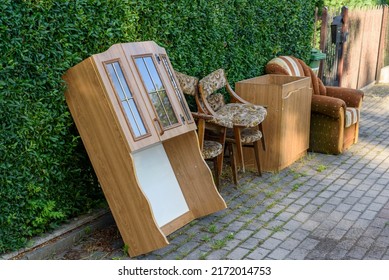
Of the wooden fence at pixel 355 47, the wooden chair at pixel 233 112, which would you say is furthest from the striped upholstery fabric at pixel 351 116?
the wooden fence at pixel 355 47

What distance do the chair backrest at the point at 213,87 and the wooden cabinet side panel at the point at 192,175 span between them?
90 centimetres

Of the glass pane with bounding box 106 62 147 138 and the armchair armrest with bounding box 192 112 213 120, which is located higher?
the glass pane with bounding box 106 62 147 138

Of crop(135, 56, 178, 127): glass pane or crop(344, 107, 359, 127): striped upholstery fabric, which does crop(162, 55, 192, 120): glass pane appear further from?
crop(344, 107, 359, 127): striped upholstery fabric

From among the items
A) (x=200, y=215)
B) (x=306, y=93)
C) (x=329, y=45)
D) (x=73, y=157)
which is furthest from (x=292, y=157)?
(x=329, y=45)

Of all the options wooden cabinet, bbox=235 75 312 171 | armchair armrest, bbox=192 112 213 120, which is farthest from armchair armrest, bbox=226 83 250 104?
armchair armrest, bbox=192 112 213 120

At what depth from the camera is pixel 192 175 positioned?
4.79 m

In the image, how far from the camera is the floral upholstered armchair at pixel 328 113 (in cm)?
675

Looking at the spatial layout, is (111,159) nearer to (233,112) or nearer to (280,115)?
(233,112)

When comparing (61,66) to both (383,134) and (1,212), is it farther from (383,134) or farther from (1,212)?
(383,134)

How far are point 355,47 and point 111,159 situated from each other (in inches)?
367

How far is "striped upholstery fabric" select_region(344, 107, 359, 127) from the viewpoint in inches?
271

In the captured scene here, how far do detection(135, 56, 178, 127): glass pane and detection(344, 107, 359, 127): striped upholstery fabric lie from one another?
324 cm

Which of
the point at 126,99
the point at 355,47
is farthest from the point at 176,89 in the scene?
the point at 355,47

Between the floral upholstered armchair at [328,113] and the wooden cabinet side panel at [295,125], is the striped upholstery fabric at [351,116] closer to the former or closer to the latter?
the floral upholstered armchair at [328,113]
